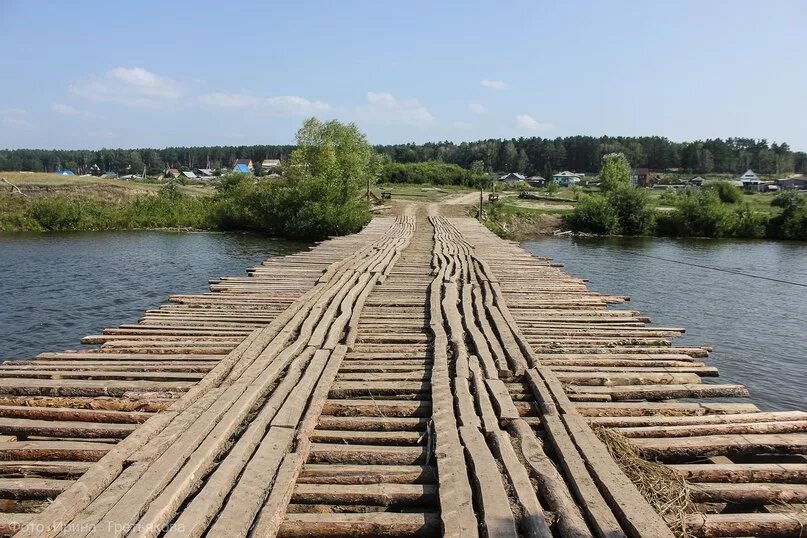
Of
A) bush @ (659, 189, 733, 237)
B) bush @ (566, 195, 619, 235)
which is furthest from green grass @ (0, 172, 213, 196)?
bush @ (659, 189, 733, 237)

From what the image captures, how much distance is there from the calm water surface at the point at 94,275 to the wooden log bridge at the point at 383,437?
817 cm

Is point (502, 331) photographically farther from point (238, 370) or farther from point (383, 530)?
point (383, 530)

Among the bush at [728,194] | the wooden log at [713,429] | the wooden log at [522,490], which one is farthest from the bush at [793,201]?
the wooden log at [522,490]

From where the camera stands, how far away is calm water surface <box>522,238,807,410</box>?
1123 cm

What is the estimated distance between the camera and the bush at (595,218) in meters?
40.1

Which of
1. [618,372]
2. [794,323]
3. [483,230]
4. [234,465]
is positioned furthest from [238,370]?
[483,230]

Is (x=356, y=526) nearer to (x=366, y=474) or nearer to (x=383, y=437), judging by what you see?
(x=366, y=474)

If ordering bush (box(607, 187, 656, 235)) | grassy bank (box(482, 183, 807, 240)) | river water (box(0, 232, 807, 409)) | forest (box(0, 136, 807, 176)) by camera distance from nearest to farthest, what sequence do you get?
river water (box(0, 232, 807, 409)) < grassy bank (box(482, 183, 807, 240)) < bush (box(607, 187, 656, 235)) < forest (box(0, 136, 807, 176))

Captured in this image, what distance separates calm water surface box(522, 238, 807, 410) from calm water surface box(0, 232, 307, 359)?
1329 centimetres

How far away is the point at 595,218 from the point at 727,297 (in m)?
23.2

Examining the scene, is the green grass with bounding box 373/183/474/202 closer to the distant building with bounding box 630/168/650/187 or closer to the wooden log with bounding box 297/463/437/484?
the wooden log with bounding box 297/463/437/484

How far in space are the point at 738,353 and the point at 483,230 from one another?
12.2m

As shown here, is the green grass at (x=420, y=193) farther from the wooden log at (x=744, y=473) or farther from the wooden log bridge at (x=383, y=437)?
the wooden log at (x=744, y=473)

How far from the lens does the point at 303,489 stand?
11.3ft
